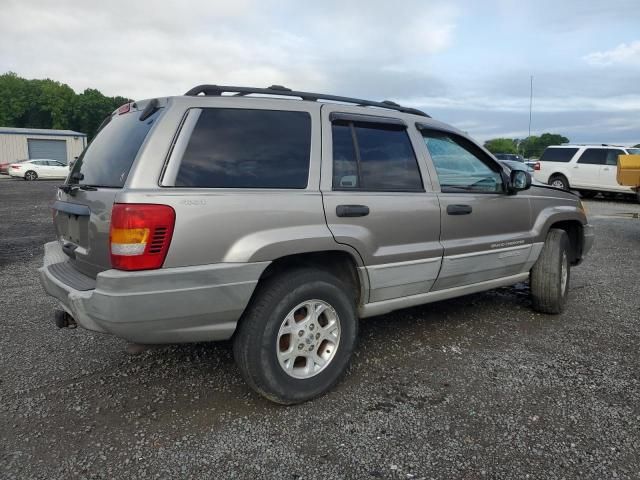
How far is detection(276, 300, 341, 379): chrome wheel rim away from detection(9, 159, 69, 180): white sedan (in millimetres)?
30204

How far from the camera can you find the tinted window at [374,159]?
10.5 ft

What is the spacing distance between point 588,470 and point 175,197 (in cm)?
243

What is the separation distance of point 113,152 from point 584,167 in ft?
57.6

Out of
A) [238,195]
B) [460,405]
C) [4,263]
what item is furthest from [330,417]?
[4,263]

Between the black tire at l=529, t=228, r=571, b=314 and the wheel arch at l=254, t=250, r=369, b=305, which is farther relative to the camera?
the black tire at l=529, t=228, r=571, b=314

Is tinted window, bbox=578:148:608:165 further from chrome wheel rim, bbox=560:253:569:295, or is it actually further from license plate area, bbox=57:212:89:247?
license plate area, bbox=57:212:89:247

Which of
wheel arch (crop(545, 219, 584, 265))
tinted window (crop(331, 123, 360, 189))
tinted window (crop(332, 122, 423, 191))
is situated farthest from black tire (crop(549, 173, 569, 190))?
tinted window (crop(331, 123, 360, 189))

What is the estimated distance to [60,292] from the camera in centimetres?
286

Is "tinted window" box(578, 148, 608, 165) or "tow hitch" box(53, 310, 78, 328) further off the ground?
"tinted window" box(578, 148, 608, 165)

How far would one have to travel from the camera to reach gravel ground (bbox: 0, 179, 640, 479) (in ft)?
8.05

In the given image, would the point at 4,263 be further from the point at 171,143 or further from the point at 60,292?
the point at 171,143

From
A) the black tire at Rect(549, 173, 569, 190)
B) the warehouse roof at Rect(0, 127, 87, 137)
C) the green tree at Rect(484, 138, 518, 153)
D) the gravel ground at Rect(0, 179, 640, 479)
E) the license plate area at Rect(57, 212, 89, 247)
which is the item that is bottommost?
the gravel ground at Rect(0, 179, 640, 479)

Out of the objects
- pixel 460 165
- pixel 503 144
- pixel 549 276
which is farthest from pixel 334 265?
pixel 503 144

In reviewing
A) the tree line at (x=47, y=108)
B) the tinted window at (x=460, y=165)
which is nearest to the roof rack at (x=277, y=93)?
the tinted window at (x=460, y=165)
